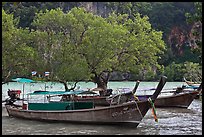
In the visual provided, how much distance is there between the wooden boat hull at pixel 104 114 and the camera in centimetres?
→ 1806

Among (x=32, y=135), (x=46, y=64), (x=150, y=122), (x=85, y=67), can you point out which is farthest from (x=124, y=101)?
(x=46, y=64)

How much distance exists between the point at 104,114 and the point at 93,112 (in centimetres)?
57

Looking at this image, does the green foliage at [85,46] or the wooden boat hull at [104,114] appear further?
the green foliage at [85,46]

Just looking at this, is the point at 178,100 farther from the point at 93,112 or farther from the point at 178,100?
the point at 93,112

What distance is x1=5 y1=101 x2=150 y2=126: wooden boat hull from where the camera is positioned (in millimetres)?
18062

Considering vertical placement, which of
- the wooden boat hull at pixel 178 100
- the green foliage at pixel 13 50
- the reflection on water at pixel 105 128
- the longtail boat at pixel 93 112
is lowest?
the wooden boat hull at pixel 178 100

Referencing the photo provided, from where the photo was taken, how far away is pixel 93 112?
19.0 metres

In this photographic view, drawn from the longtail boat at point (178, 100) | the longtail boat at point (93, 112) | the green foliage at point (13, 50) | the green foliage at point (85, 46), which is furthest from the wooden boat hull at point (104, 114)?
the longtail boat at point (178, 100)

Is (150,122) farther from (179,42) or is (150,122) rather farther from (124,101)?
(179,42)

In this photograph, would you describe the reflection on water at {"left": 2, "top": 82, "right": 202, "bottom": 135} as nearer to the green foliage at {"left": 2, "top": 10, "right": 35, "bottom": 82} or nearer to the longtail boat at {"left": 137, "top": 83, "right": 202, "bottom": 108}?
the longtail boat at {"left": 137, "top": 83, "right": 202, "bottom": 108}

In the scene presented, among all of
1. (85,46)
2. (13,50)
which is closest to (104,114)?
(85,46)

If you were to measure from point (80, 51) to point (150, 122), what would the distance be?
11.5 metres

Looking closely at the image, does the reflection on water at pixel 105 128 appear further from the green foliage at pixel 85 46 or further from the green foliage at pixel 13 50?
the green foliage at pixel 85 46

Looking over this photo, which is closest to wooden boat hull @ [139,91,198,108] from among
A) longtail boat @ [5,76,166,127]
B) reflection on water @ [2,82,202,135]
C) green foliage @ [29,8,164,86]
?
green foliage @ [29,8,164,86]
